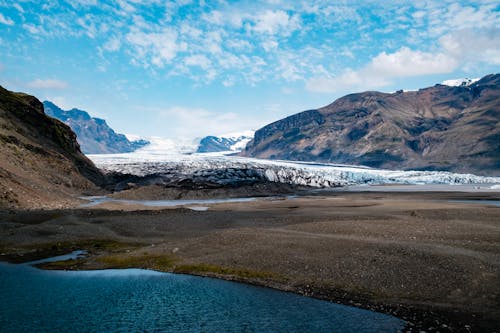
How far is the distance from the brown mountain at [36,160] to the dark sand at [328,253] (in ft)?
42.9

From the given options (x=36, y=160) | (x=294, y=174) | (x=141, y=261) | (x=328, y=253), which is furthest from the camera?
(x=294, y=174)

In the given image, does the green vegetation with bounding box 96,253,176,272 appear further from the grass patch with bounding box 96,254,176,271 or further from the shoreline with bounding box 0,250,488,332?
the shoreline with bounding box 0,250,488,332

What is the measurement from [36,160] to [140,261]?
60.2 meters

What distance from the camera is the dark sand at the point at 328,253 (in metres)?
22.0

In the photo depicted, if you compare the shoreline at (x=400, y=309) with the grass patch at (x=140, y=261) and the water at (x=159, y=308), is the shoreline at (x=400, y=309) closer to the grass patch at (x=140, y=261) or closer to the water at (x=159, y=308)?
the water at (x=159, y=308)

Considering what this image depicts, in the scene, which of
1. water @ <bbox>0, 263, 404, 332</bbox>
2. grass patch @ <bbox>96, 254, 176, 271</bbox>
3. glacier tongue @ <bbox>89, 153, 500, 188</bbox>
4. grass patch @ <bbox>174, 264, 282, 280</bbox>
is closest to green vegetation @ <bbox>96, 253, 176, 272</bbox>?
grass patch @ <bbox>96, 254, 176, 271</bbox>

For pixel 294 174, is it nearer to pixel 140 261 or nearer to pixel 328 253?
pixel 328 253

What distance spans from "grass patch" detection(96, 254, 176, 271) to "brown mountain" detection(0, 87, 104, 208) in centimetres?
2764

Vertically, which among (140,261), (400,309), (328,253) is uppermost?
(328,253)

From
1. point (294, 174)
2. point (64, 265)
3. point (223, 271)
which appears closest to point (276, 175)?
point (294, 174)

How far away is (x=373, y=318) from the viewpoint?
2016cm

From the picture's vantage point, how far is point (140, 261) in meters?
30.9

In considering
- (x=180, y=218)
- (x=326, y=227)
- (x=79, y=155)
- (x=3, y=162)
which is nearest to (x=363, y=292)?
(x=326, y=227)

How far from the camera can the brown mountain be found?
5907 cm
